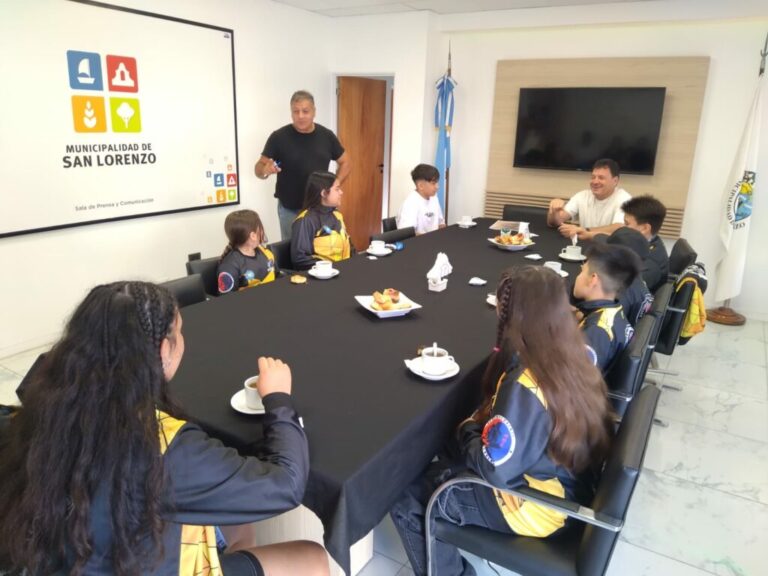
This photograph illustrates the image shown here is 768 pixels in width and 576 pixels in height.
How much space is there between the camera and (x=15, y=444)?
0.97 meters

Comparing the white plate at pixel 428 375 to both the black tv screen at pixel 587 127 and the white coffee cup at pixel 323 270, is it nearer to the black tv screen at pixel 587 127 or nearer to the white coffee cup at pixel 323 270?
the white coffee cup at pixel 323 270

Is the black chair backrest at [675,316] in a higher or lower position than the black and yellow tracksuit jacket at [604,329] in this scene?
lower

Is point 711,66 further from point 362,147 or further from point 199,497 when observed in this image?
point 199,497

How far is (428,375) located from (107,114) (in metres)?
3.30

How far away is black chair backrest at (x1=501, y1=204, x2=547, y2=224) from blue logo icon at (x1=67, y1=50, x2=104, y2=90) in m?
3.27

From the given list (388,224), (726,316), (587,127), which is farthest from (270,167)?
(726,316)

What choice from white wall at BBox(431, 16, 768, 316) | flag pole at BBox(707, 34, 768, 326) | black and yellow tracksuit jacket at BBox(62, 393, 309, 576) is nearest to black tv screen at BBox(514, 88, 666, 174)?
white wall at BBox(431, 16, 768, 316)

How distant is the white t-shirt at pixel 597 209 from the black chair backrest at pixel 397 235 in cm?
129

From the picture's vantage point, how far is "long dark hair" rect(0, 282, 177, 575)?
0.90 metres

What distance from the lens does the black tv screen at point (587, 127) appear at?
4.77 m

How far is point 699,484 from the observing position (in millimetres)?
2404

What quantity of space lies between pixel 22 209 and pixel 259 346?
254 cm

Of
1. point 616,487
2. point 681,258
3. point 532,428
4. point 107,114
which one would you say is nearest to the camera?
point 616,487

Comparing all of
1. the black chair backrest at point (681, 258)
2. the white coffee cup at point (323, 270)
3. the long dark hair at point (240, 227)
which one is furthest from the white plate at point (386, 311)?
the black chair backrest at point (681, 258)
